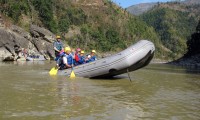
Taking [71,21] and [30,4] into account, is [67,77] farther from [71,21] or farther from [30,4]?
[71,21]

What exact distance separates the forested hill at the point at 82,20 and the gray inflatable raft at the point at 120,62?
110ft

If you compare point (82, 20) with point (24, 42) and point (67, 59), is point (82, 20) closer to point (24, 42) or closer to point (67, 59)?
point (24, 42)

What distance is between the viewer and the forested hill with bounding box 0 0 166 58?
55281mm

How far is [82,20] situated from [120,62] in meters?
64.8

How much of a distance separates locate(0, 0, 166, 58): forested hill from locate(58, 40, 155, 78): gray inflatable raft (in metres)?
33.6

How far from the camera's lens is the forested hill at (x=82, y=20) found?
5528cm

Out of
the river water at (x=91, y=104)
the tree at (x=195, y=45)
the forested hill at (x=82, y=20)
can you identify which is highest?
the forested hill at (x=82, y=20)

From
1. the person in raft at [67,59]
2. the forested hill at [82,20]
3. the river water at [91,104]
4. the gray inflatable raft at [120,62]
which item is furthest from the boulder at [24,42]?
the river water at [91,104]

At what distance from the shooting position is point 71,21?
74.1 metres

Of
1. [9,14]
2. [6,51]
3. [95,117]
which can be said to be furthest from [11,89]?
[9,14]

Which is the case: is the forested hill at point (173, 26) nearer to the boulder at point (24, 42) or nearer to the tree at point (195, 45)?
the tree at point (195, 45)

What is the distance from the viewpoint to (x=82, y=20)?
7806 cm

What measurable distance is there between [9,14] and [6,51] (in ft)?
57.1

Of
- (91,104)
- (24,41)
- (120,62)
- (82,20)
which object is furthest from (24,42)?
(82,20)
